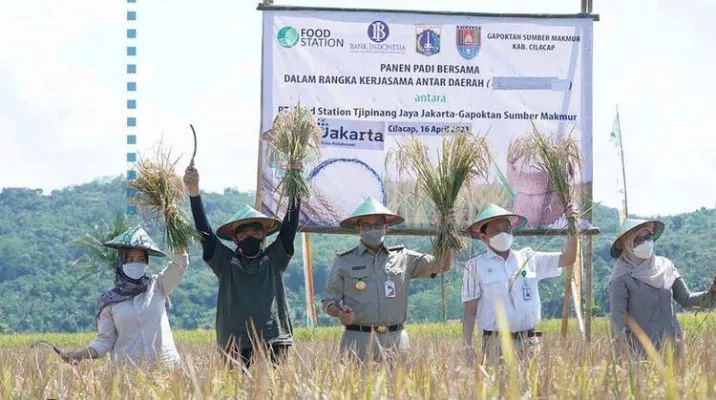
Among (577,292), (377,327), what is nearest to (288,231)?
(377,327)

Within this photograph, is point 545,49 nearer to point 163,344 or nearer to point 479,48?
point 479,48

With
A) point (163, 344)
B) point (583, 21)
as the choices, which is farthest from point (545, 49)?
point (163, 344)

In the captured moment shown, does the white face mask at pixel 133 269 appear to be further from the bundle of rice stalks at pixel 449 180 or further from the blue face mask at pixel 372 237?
the bundle of rice stalks at pixel 449 180

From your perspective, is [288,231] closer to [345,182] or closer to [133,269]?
[133,269]

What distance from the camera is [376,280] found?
883cm

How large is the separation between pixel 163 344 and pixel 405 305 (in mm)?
1458

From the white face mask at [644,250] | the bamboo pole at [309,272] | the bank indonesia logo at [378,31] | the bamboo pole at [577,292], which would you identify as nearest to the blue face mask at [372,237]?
the white face mask at [644,250]

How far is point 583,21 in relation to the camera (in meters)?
13.2

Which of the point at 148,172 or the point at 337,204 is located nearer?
the point at 148,172

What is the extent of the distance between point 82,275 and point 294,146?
200ft

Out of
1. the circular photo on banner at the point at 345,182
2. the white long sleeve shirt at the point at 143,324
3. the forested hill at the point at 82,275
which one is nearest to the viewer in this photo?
the white long sleeve shirt at the point at 143,324

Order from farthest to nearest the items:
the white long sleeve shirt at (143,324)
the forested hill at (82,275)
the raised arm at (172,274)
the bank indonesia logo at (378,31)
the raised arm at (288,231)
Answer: the forested hill at (82,275), the bank indonesia logo at (378,31), the raised arm at (288,231), the raised arm at (172,274), the white long sleeve shirt at (143,324)

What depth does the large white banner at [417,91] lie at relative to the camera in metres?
12.7

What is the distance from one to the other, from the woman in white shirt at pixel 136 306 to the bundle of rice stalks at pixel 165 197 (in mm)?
185
